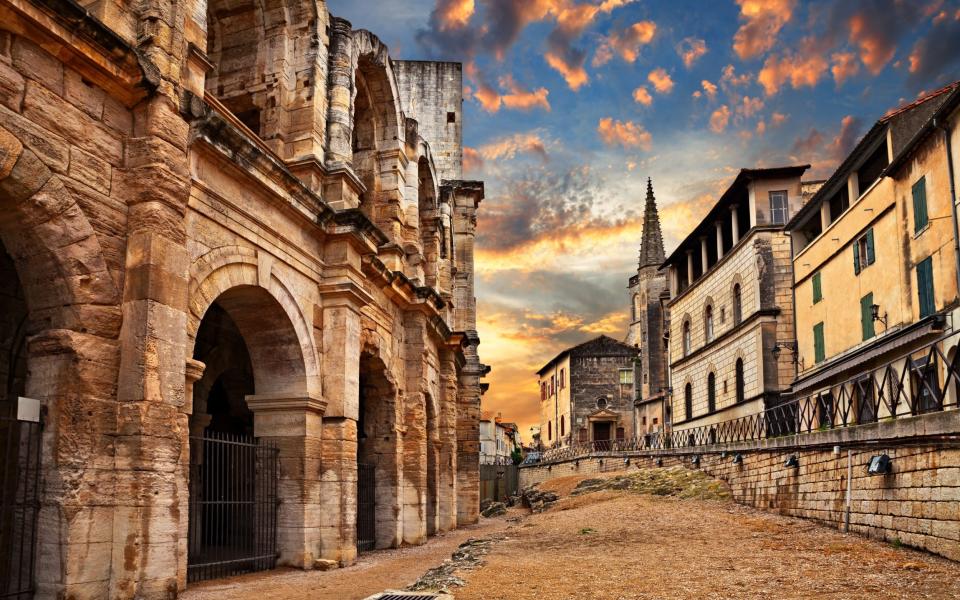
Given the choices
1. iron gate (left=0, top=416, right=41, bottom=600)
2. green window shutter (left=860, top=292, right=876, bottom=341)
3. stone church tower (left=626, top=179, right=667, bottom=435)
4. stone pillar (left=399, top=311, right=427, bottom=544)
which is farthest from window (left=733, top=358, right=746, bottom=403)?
iron gate (left=0, top=416, right=41, bottom=600)

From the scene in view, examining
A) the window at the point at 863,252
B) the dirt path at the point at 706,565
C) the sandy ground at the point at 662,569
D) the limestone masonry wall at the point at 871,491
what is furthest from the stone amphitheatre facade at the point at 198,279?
the window at the point at 863,252

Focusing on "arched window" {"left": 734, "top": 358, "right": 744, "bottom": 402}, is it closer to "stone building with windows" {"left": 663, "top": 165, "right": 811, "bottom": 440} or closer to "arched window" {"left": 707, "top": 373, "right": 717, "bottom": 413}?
"stone building with windows" {"left": 663, "top": 165, "right": 811, "bottom": 440}

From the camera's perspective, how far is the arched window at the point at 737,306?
97.3 ft

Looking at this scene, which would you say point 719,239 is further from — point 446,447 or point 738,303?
point 446,447

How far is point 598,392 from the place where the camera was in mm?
61156

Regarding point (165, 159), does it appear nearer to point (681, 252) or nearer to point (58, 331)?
point (58, 331)

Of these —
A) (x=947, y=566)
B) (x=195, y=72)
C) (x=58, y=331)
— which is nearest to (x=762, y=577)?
(x=947, y=566)

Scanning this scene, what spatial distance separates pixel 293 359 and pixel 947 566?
28.6ft

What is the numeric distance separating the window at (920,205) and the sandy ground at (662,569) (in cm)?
726

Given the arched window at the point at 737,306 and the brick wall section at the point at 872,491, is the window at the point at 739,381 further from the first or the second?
the brick wall section at the point at 872,491

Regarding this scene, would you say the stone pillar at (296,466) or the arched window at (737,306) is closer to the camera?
the stone pillar at (296,466)

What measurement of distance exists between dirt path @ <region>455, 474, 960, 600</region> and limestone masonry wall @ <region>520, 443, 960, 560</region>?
0.99ft

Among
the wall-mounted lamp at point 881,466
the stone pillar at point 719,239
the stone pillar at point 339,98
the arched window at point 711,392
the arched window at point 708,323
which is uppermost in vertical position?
the stone pillar at point 719,239

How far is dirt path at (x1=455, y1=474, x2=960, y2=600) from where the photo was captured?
319 inches
